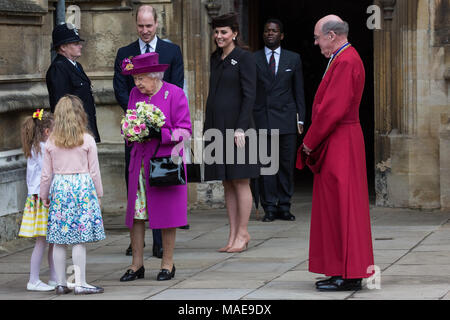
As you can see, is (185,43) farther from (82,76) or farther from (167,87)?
(167,87)

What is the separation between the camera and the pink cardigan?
7.43m

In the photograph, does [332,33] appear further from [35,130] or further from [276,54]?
[276,54]

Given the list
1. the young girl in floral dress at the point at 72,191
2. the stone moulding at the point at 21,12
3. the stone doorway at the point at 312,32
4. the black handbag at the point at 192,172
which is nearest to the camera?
the young girl in floral dress at the point at 72,191

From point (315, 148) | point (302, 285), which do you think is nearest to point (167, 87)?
point (315, 148)

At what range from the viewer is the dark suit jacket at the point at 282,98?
11.1 m

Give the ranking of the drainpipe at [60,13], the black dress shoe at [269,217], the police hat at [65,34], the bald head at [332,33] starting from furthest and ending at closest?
the drainpipe at [60,13] → the black dress shoe at [269,217] → the police hat at [65,34] → the bald head at [332,33]

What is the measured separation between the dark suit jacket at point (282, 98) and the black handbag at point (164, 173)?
345 centimetres

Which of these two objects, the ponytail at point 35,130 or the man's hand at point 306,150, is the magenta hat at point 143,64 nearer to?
the ponytail at point 35,130

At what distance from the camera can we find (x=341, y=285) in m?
7.22

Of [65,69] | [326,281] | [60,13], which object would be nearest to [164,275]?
[326,281]

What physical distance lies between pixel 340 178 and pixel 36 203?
7.77ft

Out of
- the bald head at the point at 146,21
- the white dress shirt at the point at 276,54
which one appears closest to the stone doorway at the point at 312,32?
the white dress shirt at the point at 276,54

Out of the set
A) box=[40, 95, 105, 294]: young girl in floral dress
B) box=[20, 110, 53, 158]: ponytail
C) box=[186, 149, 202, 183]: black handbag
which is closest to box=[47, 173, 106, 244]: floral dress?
box=[40, 95, 105, 294]: young girl in floral dress

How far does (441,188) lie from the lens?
1140cm
